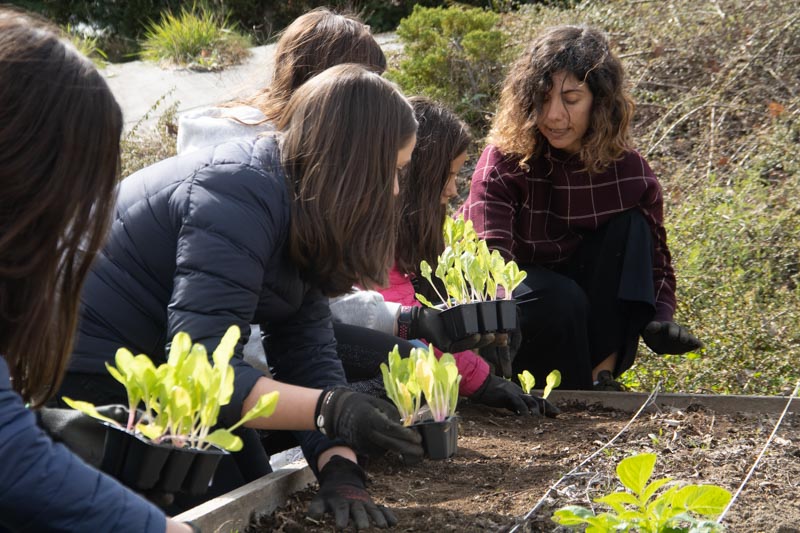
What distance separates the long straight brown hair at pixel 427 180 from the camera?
3283 mm

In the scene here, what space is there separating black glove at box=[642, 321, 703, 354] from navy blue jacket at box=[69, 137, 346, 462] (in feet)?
5.38

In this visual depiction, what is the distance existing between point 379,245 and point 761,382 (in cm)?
250

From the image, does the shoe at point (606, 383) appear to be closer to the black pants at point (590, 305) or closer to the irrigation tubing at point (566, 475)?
the black pants at point (590, 305)

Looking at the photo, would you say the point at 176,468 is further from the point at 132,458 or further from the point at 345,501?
the point at 345,501

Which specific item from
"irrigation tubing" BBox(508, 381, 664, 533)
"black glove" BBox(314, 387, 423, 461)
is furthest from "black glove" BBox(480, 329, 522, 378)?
"black glove" BBox(314, 387, 423, 461)

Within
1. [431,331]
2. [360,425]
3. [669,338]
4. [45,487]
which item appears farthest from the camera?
[669,338]

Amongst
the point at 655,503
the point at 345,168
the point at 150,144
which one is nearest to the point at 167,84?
the point at 150,144

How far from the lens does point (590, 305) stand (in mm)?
3881

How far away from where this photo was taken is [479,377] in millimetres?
3270

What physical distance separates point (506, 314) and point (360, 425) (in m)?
1.14

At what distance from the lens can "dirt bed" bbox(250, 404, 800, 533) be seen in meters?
2.22

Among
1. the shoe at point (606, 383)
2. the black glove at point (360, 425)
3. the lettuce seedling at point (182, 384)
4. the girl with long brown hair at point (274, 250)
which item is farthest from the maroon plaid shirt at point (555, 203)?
the lettuce seedling at point (182, 384)

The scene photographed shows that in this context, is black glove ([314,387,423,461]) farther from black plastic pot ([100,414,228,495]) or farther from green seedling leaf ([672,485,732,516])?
green seedling leaf ([672,485,732,516])

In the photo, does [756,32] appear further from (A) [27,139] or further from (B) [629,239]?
(A) [27,139]
